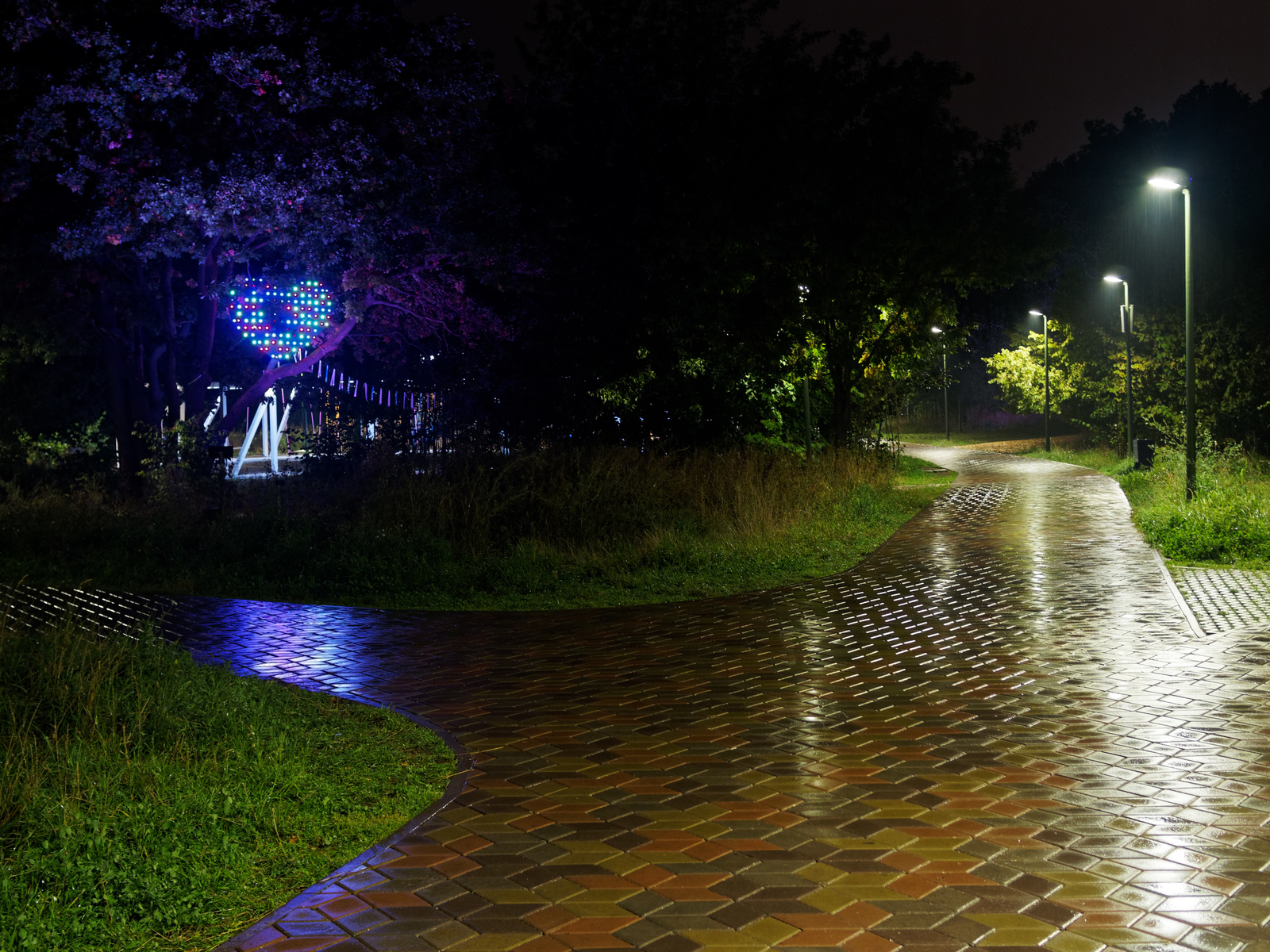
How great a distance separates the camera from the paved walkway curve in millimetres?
4184

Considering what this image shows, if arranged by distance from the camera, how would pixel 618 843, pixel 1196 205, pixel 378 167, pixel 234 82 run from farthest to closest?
pixel 1196 205 < pixel 378 167 < pixel 234 82 < pixel 618 843

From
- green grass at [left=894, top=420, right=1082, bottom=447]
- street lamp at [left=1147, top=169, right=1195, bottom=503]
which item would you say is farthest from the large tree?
green grass at [left=894, top=420, right=1082, bottom=447]

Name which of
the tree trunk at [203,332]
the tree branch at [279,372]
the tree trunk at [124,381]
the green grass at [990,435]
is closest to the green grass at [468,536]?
the tree trunk at [124,381]

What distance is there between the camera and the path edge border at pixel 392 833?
4.17 metres

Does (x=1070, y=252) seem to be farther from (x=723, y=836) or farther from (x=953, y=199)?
(x=723, y=836)

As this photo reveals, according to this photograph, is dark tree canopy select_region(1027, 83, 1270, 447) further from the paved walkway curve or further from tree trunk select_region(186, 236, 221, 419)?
the paved walkway curve

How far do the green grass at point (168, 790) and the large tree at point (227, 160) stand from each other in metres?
15.4

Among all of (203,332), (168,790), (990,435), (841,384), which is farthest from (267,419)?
(990,435)

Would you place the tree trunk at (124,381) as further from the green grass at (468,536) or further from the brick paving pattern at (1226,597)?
the brick paving pattern at (1226,597)

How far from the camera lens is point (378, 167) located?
22.6m

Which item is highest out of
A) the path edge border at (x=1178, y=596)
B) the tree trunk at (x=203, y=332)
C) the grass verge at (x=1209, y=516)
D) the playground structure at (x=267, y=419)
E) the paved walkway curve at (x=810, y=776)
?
the tree trunk at (x=203, y=332)

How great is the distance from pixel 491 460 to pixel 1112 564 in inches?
361

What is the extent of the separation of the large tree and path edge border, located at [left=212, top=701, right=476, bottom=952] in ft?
52.7

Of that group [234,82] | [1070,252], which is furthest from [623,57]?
[1070,252]
